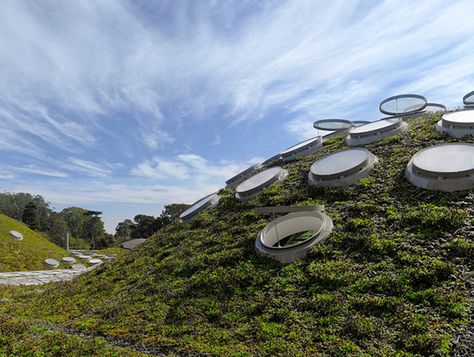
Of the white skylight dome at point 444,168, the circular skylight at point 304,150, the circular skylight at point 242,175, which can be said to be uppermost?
the circular skylight at point 304,150

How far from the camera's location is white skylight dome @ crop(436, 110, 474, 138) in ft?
50.0

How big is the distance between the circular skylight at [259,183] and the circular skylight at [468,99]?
42.5 ft

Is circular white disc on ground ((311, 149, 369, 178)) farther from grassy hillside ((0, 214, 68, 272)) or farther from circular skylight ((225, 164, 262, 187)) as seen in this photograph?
grassy hillside ((0, 214, 68, 272))

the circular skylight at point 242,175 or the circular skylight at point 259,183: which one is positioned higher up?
the circular skylight at point 242,175

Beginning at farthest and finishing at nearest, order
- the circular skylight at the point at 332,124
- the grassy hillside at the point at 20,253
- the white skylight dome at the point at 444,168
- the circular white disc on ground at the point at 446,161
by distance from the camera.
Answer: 1. the grassy hillside at the point at 20,253
2. the circular skylight at the point at 332,124
3. the circular white disc on ground at the point at 446,161
4. the white skylight dome at the point at 444,168

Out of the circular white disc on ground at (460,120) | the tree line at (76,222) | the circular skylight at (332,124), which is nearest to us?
the circular white disc on ground at (460,120)

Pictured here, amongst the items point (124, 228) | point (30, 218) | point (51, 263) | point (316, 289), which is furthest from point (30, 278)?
point (124, 228)

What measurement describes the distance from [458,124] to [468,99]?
26.4ft

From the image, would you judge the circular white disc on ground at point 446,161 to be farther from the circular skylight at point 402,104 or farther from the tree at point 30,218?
the tree at point 30,218

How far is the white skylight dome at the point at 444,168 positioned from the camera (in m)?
11.9

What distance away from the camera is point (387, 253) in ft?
32.9

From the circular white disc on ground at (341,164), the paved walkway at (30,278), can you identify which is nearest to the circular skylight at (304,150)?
the circular white disc on ground at (341,164)

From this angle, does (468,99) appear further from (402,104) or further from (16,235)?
(16,235)

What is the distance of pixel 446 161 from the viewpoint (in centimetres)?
1270
